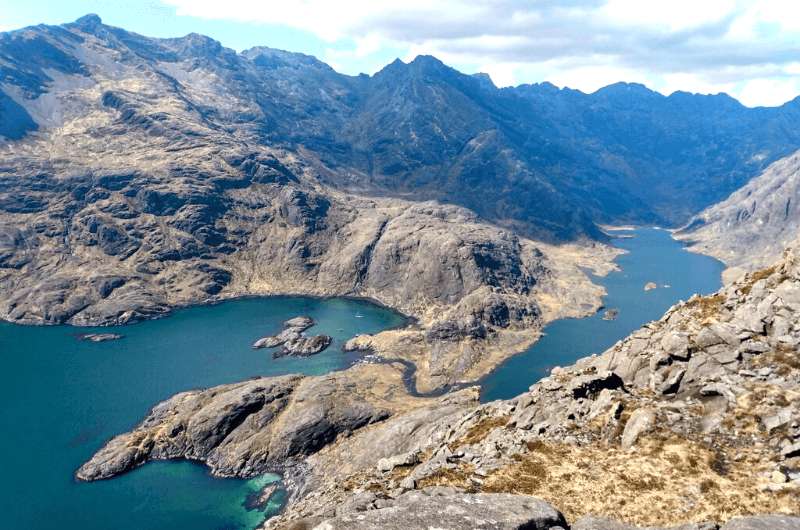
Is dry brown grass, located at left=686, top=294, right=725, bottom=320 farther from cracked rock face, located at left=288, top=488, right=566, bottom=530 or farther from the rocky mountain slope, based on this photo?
cracked rock face, located at left=288, top=488, right=566, bottom=530

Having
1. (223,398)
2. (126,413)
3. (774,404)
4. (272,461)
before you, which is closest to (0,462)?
(126,413)

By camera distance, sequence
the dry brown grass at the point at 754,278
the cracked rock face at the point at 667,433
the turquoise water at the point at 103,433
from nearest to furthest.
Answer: the cracked rock face at the point at 667,433 < the dry brown grass at the point at 754,278 < the turquoise water at the point at 103,433

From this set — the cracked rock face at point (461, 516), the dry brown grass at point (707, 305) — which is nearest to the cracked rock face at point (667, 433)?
the dry brown grass at point (707, 305)

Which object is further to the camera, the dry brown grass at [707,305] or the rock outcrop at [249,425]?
the rock outcrop at [249,425]

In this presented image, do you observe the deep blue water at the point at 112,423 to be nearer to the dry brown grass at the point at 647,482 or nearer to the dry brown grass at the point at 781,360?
the dry brown grass at the point at 647,482

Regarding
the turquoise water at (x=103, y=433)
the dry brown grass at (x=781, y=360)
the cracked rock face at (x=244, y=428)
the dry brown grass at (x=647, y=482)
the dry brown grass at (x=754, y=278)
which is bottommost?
the turquoise water at (x=103, y=433)

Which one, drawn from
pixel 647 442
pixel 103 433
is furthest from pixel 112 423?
pixel 647 442

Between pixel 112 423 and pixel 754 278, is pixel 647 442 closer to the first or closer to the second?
pixel 754 278

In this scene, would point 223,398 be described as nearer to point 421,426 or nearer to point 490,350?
point 421,426
